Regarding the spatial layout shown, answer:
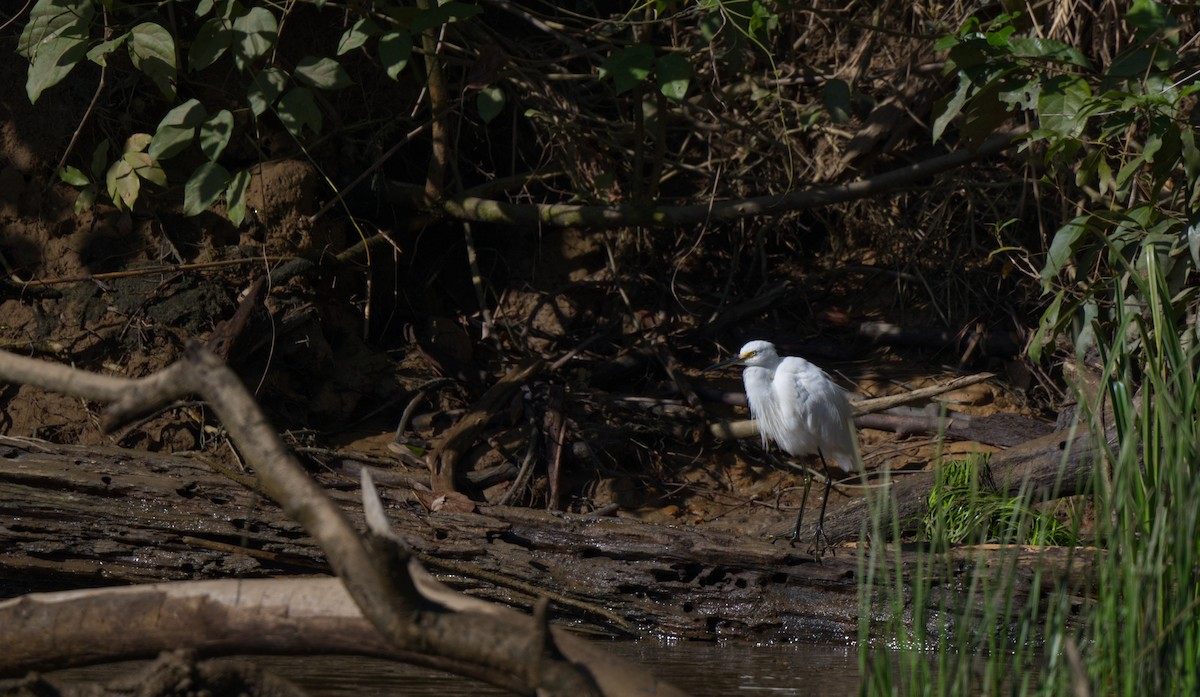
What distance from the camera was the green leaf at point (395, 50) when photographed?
3.94 metres

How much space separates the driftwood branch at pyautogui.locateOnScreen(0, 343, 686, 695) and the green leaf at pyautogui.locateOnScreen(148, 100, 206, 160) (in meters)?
2.37

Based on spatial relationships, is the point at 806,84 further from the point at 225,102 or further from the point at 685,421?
the point at 225,102

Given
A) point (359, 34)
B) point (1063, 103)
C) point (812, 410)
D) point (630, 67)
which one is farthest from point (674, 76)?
point (812, 410)

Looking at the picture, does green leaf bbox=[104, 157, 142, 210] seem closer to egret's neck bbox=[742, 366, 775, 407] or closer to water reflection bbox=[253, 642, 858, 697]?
water reflection bbox=[253, 642, 858, 697]

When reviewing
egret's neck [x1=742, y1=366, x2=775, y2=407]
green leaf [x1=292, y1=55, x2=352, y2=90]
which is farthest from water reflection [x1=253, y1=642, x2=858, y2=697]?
green leaf [x1=292, y1=55, x2=352, y2=90]

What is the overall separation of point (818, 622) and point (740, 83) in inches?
126

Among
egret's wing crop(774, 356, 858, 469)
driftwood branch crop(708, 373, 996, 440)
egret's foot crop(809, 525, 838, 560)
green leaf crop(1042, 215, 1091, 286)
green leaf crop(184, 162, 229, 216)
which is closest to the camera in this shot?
green leaf crop(1042, 215, 1091, 286)

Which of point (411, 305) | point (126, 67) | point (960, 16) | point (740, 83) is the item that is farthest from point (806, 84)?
point (126, 67)

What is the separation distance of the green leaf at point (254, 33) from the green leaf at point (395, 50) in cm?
42

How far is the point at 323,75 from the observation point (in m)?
4.29

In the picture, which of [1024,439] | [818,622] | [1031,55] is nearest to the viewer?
[1031,55]

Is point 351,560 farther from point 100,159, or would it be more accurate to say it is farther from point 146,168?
point 100,159

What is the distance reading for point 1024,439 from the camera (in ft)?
17.4

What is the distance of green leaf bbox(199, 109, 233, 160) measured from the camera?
13.9 ft
